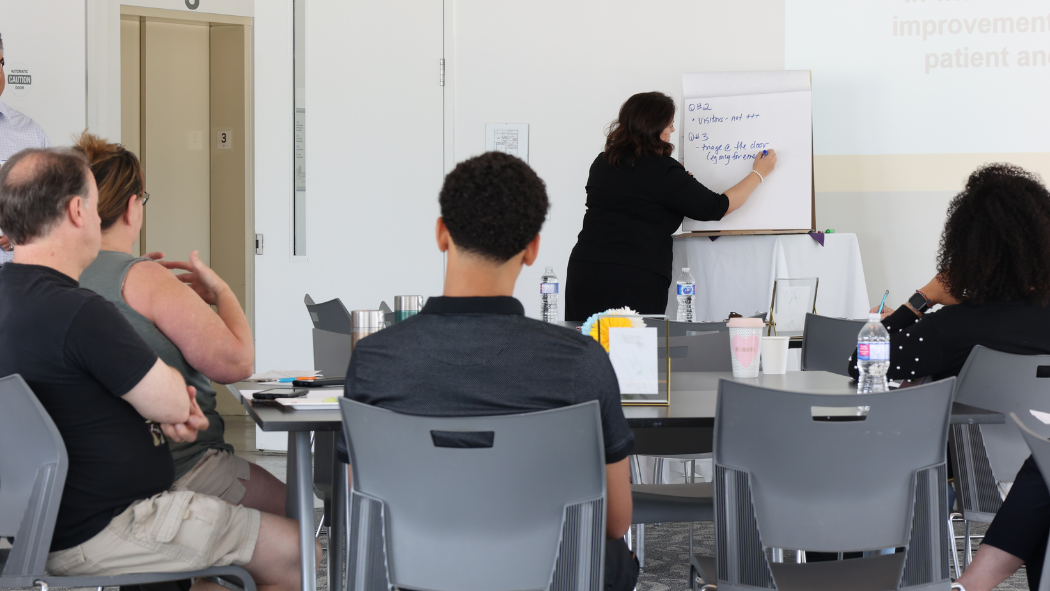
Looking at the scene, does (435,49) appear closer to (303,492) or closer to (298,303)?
(298,303)

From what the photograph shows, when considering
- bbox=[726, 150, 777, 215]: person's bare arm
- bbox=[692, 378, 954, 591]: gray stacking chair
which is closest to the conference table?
bbox=[692, 378, 954, 591]: gray stacking chair

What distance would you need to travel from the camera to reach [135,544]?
160 centimetres

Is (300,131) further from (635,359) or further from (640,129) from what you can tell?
(635,359)

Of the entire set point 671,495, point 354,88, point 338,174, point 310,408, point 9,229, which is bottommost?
point 671,495

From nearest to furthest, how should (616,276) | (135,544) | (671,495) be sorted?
(135,544)
(671,495)
(616,276)

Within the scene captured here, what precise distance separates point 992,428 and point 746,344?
0.69m

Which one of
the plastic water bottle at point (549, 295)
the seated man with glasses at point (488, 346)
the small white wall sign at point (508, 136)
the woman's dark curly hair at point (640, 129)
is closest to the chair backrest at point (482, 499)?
the seated man with glasses at point (488, 346)

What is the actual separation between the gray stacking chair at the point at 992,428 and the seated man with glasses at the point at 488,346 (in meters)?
1.12

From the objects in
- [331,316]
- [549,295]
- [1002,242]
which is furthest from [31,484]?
[549,295]

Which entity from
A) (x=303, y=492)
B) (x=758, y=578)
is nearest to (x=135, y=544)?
(x=303, y=492)

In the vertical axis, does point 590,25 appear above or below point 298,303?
above

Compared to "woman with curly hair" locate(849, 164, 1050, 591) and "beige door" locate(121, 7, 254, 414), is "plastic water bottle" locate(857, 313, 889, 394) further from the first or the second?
"beige door" locate(121, 7, 254, 414)

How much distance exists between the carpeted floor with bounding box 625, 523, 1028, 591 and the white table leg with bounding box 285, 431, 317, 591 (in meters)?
1.31

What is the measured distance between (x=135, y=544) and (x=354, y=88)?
3433 millimetres
